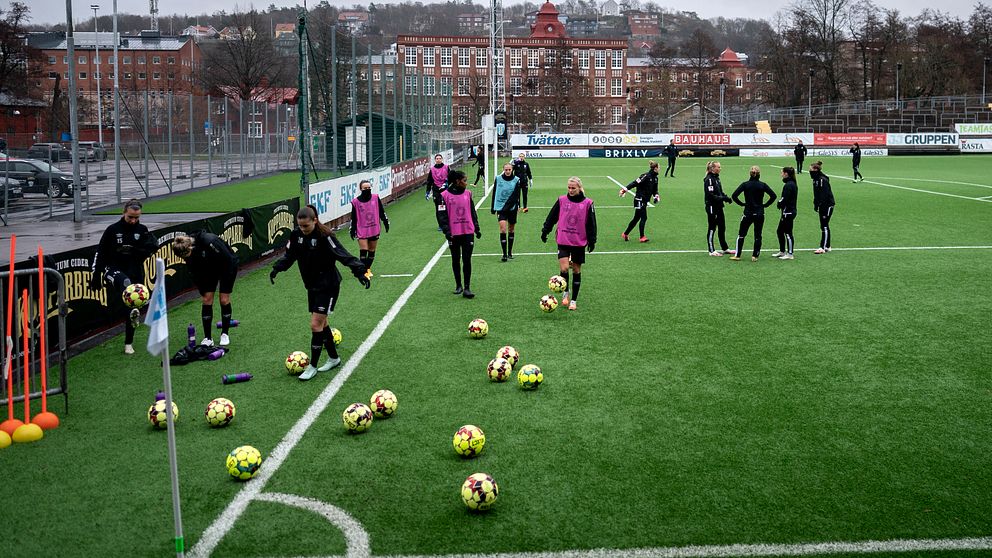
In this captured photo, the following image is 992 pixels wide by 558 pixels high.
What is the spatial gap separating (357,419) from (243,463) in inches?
51.6

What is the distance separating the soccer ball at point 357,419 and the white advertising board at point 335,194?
1457cm

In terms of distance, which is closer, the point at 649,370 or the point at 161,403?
the point at 161,403

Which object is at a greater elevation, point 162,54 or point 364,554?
point 162,54

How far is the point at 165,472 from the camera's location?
24.2 ft

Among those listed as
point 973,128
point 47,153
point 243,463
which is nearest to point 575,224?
point 243,463

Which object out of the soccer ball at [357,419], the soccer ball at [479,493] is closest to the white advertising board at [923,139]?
the soccer ball at [357,419]

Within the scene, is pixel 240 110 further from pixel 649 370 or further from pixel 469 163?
pixel 649 370

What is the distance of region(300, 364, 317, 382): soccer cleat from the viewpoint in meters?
10.1

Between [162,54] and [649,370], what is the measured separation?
120473mm

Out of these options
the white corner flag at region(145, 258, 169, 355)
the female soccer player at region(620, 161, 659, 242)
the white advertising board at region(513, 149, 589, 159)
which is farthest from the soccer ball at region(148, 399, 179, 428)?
the white advertising board at region(513, 149, 589, 159)

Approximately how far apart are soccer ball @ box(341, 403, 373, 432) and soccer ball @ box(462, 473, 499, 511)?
2014 mm

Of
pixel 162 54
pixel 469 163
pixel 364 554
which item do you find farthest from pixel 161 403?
pixel 162 54

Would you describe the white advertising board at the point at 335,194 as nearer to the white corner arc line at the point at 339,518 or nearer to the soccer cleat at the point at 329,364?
the soccer cleat at the point at 329,364

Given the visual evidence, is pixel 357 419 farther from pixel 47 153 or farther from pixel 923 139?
pixel 923 139
